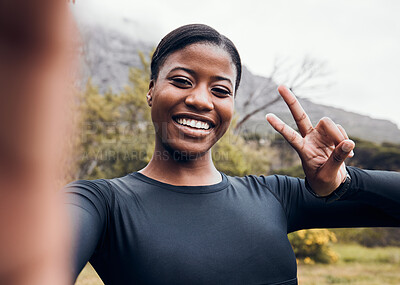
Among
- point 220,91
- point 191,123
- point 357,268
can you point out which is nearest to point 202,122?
point 191,123

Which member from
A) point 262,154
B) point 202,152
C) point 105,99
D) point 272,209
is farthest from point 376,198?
point 105,99

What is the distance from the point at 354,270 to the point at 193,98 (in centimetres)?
930

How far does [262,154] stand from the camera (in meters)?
16.4

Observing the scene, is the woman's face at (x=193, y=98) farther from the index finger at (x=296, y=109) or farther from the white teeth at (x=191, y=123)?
the index finger at (x=296, y=109)

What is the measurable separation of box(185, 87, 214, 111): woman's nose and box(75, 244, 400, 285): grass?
694cm

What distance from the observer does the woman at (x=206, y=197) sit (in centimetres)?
140

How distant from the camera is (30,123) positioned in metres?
0.36

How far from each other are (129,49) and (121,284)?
6834cm

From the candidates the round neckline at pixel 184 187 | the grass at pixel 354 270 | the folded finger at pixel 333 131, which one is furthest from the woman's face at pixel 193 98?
the grass at pixel 354 270

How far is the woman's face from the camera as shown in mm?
1673

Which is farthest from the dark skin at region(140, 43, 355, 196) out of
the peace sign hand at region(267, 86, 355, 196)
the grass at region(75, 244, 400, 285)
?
the grass at region(75, 244, 400, 285)

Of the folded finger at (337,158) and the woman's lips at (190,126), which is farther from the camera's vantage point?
the woman's lips at (190,126)

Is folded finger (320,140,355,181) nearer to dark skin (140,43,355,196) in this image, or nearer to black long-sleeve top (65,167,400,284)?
dark skin (140,43,355,196)

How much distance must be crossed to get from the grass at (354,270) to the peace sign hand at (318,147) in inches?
264
